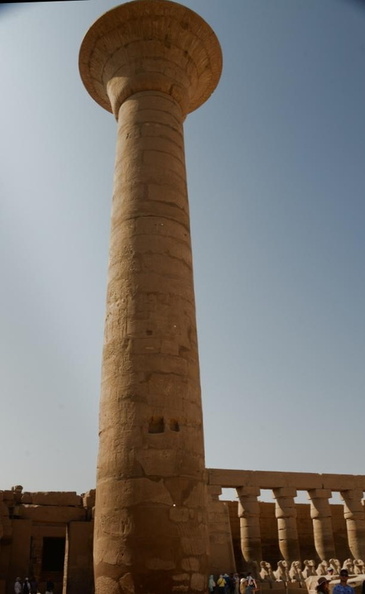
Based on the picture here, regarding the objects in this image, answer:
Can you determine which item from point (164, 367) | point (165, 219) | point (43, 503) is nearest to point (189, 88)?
point (165, 219)

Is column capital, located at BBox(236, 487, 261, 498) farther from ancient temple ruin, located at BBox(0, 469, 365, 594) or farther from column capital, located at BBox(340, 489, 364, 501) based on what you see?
column capital, located at BBox(340, 489, 364, 501)

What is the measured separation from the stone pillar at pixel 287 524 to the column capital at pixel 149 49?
11.3 meters

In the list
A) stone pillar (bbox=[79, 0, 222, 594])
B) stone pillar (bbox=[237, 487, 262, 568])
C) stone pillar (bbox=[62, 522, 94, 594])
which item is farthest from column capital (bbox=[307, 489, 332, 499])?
stone pillar (bbox=[79, 0, 222, 594])

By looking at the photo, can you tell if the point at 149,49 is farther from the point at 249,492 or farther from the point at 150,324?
the point at 249,492

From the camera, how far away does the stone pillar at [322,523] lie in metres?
15.5

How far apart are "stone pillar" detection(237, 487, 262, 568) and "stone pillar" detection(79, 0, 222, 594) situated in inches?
383

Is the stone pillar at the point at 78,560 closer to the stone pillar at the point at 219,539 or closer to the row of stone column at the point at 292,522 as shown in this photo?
the stone pillar at the point at 219,539

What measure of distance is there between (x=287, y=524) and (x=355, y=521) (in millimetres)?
2225

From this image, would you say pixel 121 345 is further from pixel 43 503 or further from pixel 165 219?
pixel 43 503

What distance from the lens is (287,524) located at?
50.9 ft

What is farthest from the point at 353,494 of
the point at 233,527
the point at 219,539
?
the point at 219,539

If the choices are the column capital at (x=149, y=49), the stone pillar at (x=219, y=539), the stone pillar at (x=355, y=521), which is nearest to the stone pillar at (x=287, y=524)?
the stone pillar at (x=355, y=521)

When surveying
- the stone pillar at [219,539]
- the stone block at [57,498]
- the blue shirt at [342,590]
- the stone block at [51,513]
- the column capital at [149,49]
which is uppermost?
the column capital at [149,49]

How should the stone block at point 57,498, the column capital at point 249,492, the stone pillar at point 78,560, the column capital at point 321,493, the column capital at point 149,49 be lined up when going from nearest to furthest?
1. the column capital at point 149,49
2. the stone pillar at point 78,560
3. the stone block at point 57,498
4. the column capital at point 249,492
5. the column capital at point 321,493
